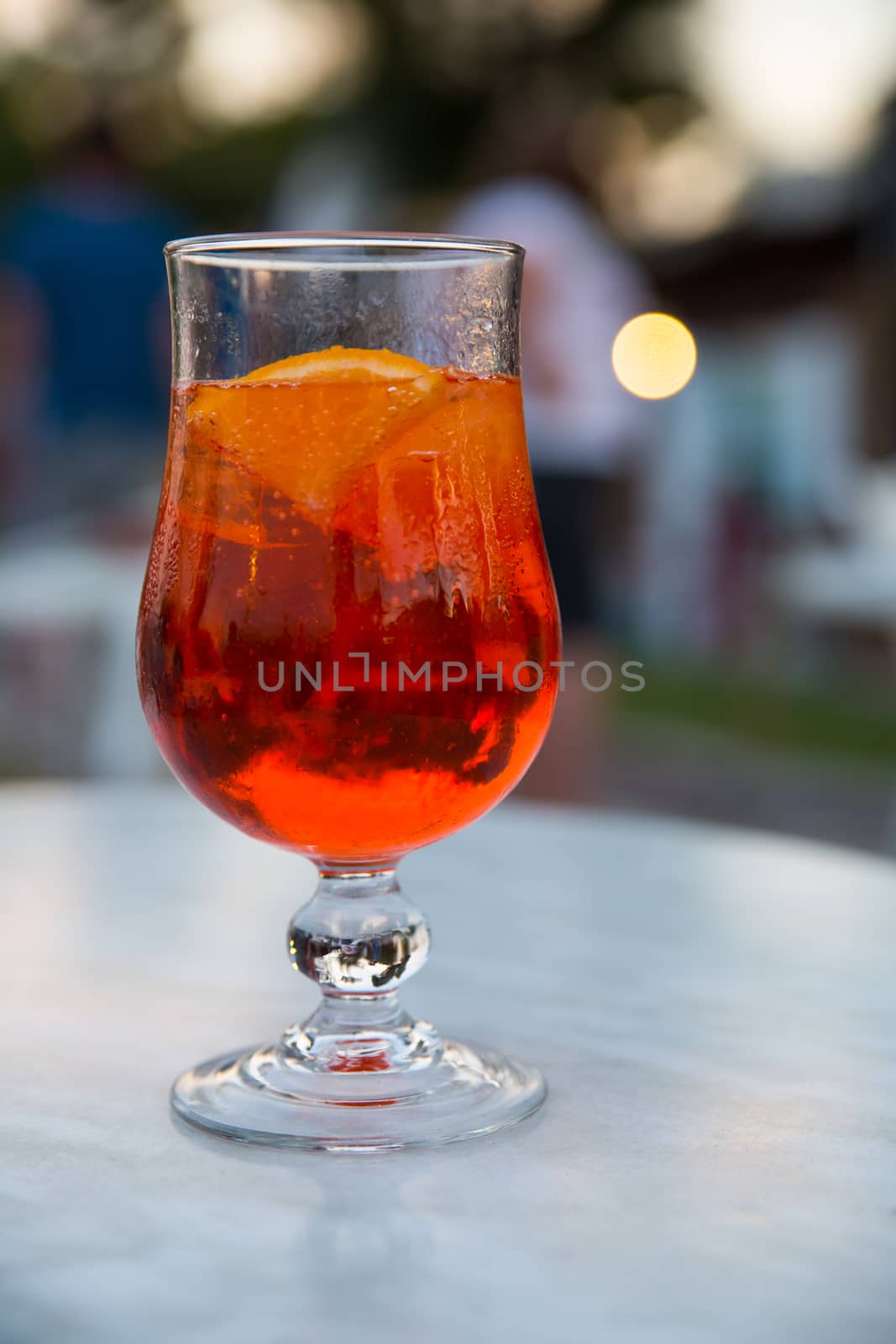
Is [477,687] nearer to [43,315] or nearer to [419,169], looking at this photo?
[43,315]

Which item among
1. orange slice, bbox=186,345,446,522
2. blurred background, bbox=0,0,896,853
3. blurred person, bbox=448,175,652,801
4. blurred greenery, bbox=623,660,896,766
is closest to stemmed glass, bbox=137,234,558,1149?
orange slice, bbox=186,345,446,522

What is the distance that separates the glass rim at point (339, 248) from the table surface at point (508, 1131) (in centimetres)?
44

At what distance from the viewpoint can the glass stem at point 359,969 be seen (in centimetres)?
88

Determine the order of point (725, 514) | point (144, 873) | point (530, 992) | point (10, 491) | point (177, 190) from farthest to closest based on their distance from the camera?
point (177, 190) → point (725, 514) → point (10, 491) → point (144, 873) → point (530, 992)

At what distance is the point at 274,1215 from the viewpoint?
2.20 feet

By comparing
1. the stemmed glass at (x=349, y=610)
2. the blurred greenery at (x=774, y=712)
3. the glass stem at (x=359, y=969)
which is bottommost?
the blurred greenery at (x=774, y=712)

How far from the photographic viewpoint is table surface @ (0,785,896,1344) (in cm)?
59

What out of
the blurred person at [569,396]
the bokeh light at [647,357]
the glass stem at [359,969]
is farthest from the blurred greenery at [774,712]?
the glass stem at [359,969]

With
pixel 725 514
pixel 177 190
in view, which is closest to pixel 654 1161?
pixel 725 514

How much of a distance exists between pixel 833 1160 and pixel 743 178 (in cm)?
1311

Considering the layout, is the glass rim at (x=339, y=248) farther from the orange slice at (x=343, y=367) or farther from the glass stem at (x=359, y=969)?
the glass stem at (x=359, y=969)

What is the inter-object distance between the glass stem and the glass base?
10 mm

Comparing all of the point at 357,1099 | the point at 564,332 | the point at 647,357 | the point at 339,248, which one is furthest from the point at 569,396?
the point at 357,1099

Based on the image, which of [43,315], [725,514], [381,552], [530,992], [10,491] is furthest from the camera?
[725,514]
